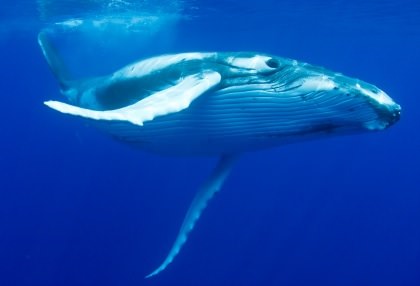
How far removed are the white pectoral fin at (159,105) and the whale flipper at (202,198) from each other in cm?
240

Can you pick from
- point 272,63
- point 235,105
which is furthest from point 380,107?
point 235,105

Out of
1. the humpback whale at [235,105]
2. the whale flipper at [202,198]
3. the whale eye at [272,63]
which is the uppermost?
the whale eye at [272,63]

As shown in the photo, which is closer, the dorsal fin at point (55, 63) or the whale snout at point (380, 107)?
the whale snout at point (380, 107)

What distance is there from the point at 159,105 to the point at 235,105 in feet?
3.51

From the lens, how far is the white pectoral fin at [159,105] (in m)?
3.69

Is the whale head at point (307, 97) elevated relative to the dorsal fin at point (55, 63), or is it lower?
elevated

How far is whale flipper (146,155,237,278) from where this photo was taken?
22.1 feet

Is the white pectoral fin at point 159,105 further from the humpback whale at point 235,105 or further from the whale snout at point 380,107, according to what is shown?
the whale snout at point 380,107

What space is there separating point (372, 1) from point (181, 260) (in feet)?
54.7

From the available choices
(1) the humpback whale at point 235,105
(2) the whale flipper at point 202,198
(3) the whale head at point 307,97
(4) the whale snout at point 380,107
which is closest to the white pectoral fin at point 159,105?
(1) the humpback whale at point 235,105

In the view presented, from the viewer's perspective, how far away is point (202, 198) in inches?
270

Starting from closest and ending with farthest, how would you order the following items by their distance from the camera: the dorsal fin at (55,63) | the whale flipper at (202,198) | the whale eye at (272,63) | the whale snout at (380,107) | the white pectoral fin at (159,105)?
the white pectoral fin at (159,105)
the whale snout at (380,107)
the whale eye at (272,63)
the whale flipper at (202,198)
the dorsal fin at (55,63)

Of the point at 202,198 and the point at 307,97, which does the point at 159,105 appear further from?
the point at 202,198

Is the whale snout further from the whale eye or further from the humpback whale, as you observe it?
the whale eye
